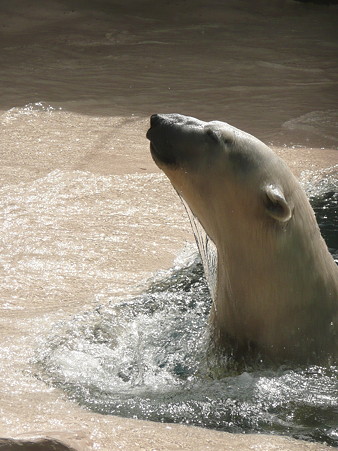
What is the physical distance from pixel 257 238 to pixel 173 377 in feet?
2.33

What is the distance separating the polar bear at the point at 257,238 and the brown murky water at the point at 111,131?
61 centimetres

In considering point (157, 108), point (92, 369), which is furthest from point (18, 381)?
point (157, 108)

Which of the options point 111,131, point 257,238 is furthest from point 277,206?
point 111,131

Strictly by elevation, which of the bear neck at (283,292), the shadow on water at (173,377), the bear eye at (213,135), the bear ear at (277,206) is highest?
the bear eye at (213,135)

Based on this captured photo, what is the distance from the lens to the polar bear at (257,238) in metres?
3.53

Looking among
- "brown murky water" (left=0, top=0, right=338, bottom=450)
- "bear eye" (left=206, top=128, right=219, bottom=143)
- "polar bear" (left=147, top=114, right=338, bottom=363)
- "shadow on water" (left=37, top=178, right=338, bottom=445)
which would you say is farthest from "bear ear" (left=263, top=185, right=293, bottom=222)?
"brown murky water" (left=0, top=0, right=338, bottom=450)

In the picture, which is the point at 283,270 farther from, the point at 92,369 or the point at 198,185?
the point at 92,369

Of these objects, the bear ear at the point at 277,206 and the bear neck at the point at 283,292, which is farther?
the bear neck at the point at 283,292

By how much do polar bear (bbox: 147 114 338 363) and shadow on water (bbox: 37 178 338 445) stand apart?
15 cm

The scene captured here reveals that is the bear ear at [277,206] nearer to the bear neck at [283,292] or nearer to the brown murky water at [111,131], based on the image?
the bear neck at [283,292]

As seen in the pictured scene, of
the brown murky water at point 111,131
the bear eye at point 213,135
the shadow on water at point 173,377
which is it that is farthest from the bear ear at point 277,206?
the brown murky water at point 111,131

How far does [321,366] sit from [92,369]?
954 millimetres

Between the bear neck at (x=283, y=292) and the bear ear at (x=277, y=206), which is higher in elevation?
the bear ear at (x=277, y=206)

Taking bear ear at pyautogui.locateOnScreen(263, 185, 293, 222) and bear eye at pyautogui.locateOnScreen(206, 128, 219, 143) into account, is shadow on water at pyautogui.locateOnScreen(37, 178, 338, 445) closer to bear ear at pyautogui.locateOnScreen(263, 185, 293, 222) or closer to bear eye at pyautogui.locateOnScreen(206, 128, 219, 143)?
bear ear at pyautogui.locateOnScreen(263, 185, 293, 222)
